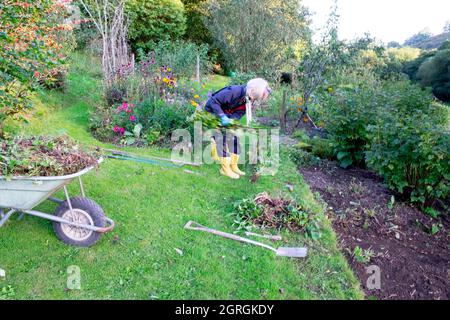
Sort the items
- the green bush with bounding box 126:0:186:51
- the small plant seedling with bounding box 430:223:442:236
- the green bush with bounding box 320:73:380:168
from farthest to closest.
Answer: the green bush with bounding box 126:0:186:51, the green bush with bounding box 320:73:380:168, the small plant seedling with bounding box 430:223:442:236

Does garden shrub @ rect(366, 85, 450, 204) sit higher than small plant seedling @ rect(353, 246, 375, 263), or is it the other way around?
garden shrub @ rect(366, 85, 450, 204)

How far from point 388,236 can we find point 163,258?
2.29 metres

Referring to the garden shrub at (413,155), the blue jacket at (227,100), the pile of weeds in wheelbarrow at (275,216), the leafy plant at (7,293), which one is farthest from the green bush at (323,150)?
the leafy plant at (7,293)

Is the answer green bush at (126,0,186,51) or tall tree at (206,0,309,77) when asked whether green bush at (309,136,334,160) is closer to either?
tall tree at (206,0,309,77)

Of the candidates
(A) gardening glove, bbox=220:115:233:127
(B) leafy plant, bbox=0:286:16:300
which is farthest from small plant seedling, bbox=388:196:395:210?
(B) leafy plant, bbox=0:286:16:300

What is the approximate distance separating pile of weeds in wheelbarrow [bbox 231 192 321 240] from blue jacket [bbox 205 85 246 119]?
1.33 metres

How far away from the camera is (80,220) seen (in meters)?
3.03

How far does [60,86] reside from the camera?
7883 mm

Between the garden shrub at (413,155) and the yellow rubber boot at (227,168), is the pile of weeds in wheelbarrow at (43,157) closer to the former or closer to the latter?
the yellow rubber boot at (227,168)

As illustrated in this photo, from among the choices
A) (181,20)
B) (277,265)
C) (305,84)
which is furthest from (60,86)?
(181,20)

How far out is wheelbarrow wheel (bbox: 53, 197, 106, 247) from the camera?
117 inches

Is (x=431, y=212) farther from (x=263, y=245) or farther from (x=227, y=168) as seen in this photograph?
(x=227, y=168)

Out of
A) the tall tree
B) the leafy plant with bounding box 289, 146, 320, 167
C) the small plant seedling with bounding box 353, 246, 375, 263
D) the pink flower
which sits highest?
the tall tree

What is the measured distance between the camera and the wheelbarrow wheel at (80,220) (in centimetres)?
297
